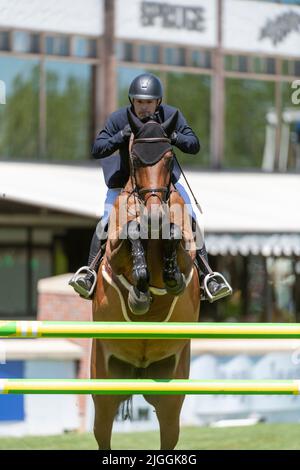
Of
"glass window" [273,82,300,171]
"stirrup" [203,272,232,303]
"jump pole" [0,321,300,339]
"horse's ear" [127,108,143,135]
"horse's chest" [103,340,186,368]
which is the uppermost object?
"glass window" [273,82,300,171]

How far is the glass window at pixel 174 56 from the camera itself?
23059mm

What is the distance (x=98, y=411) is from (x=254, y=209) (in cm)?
1245

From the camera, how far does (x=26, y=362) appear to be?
12.9m

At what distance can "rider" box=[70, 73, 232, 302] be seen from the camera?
21.9 ft

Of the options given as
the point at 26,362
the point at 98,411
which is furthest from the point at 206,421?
the point at 98,411

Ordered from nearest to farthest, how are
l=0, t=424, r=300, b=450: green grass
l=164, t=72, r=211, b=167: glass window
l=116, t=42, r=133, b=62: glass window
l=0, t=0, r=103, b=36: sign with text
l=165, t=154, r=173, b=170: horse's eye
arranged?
l=165, t=154, r=173, b=170: horse's eye
l=0, t=424, r=300, b=450: green grass
l=0, t=0, r=103, b=36: sign with text
l=116, t=42, r=133, b=62: glass window
l=164, t=72, r=211, b=167: glass window

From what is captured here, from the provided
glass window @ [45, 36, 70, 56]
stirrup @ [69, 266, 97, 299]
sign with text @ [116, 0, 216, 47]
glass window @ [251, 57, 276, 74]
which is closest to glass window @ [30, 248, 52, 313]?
glass window @ [45, 36, 70, 56]

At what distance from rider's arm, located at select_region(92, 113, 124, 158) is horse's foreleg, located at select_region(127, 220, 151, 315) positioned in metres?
0.67

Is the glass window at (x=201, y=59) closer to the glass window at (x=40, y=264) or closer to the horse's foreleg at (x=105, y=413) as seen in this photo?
the glass window at (x=40, y=264)

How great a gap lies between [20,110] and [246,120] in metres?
5.60

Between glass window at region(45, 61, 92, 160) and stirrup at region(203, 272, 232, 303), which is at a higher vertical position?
glass window at region(45, 61, 92, 160)

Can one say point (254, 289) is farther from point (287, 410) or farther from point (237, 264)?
point (287, 410)

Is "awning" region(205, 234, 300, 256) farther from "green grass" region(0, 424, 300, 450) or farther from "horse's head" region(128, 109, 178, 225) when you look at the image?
"horse's head" region(128, 109, 178, 225)

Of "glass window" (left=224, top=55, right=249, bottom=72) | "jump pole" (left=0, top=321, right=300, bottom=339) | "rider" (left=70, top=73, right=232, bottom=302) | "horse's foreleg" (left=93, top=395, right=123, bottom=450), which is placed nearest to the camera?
"jump pole" (left=0, top=321, right=300, bottom=339)
